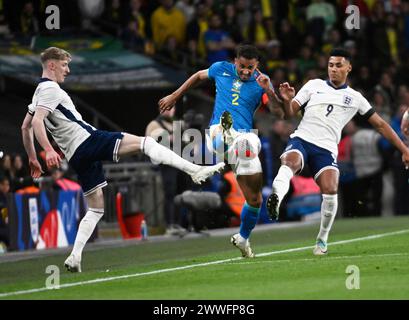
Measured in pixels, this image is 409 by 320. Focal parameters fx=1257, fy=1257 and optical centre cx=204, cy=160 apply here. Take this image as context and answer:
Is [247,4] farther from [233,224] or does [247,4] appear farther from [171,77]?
[233,224]

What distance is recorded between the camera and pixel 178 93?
46.0 ft

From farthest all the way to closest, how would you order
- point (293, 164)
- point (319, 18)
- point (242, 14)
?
point (319, 18), point (242, 14), point (293, 164)

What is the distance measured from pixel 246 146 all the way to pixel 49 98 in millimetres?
2323

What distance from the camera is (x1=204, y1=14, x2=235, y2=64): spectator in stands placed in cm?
2562

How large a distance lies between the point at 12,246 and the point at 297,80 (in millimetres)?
9824

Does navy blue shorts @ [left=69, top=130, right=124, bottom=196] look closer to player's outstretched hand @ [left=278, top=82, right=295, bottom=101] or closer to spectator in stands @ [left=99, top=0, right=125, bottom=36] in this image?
player's outstretched hand @ [left=278, top=82, right=295, bottom=101]

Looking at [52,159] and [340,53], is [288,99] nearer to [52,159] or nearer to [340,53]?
[340,53]

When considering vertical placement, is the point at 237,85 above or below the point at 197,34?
below

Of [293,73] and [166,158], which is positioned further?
[293,73]

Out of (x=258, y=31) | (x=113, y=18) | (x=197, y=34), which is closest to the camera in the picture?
(x=113, y=18)

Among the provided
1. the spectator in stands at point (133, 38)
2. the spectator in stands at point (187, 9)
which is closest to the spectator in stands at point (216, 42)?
the spectator in stands at point (187, 9)

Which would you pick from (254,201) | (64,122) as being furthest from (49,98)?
(254,201)
